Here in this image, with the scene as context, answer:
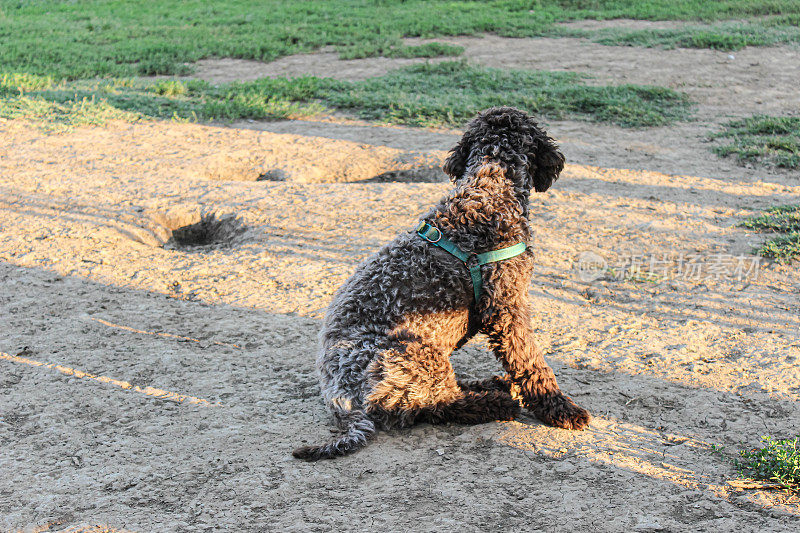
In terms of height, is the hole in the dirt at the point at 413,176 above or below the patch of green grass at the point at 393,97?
below

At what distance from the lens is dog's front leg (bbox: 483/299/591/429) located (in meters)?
3.55

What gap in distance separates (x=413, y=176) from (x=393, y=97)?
8.91 feet

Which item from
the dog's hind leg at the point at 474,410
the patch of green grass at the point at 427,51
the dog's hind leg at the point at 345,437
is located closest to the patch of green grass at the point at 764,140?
the dog's hind leg at the point at 474,410

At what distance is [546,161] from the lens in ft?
12.4

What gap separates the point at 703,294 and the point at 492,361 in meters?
1.72

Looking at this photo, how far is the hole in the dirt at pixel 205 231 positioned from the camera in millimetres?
6039

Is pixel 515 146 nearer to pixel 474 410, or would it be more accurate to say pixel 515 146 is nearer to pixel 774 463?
pixel 474 410

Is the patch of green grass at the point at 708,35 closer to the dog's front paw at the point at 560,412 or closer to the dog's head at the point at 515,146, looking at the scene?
the dog's head at the point at 515,146

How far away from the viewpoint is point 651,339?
444 cm

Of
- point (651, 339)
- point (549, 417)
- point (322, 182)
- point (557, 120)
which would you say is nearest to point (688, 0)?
point (557, 120)

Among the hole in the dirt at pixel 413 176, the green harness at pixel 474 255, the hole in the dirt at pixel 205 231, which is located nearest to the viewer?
the green harness at pixel 474 255

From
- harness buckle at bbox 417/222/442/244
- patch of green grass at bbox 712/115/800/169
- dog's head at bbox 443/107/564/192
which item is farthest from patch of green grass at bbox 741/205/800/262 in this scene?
harness buckle at bbox 417/222/442/244

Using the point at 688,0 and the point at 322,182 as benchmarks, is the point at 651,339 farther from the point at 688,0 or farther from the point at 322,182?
the point at 688,0

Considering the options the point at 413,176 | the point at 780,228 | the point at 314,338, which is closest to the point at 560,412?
the point at 314,338
